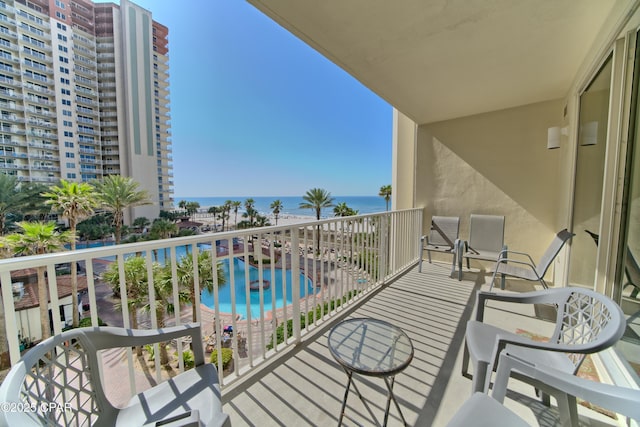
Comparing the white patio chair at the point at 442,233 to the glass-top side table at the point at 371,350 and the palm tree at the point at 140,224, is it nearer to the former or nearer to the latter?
the glass-top side table at the point at 371,350

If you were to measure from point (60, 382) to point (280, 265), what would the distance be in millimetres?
1830

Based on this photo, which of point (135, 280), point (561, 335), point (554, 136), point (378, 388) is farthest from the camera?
point (135, 280)

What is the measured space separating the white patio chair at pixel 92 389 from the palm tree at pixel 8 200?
1709 centimetres

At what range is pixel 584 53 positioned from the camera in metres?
2.38

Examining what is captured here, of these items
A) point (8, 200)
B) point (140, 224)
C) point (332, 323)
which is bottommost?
point (140, 224)

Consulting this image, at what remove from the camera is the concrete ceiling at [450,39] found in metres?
1.78

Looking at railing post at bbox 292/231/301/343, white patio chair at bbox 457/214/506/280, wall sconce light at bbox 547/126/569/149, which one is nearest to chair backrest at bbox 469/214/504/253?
white patio chair at bbox 457/214/506/280

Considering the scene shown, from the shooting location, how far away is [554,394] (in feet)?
3.44

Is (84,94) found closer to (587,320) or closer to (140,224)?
(140,224)

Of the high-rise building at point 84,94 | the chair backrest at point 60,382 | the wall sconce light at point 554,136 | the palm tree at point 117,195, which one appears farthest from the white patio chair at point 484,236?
the high-rise building at point 84,94

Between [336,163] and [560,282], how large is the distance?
40.5 m

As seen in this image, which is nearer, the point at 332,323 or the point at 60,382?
the point at 60,382

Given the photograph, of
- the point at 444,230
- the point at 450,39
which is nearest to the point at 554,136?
the point at 444,230

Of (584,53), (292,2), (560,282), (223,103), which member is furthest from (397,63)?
(223,103)
